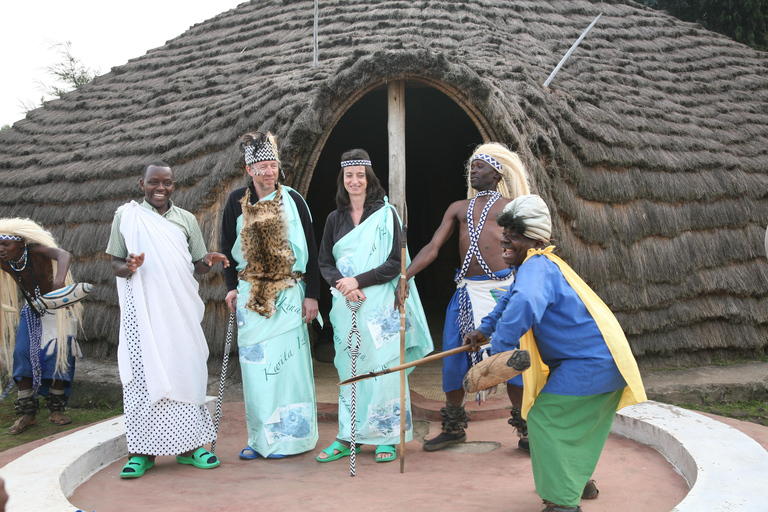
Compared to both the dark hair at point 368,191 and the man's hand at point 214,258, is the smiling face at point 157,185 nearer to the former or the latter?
the man's hand at point 214,258

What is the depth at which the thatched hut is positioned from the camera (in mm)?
5332

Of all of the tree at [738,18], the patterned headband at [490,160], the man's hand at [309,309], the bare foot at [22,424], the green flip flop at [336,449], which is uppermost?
the tree at [738,18]

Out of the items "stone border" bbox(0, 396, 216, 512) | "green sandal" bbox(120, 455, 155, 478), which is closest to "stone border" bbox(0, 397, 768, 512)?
"stone border" bbox(0, 396, 216, 512)

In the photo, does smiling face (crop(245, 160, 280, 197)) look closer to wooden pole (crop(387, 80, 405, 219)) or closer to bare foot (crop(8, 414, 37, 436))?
wooden pole (crop(387, 80, 405, 219))

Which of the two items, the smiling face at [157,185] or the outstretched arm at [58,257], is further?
the outstretched arm at [58,257]

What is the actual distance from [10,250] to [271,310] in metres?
2.37

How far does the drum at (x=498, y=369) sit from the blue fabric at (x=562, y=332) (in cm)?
5

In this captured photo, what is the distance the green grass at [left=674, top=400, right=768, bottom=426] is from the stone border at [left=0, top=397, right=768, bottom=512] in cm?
127

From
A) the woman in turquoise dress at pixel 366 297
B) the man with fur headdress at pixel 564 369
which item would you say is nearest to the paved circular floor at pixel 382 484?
the woman in turquoise dress at pixel 366 297

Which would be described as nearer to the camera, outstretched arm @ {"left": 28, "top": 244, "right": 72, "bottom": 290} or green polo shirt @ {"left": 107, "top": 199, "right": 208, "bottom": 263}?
green polo shirt @ {"left": 107, "top": 199, "right": 208, "bottom": 263}

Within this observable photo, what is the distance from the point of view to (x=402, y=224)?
3842 mm

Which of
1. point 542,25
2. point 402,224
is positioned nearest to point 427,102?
point 542,25

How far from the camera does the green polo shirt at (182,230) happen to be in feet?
11.8

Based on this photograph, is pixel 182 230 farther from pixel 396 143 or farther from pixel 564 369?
pixel 564 369
